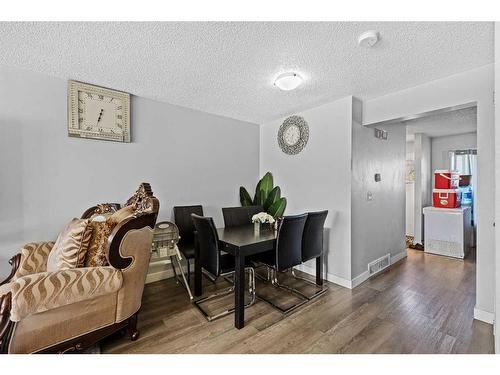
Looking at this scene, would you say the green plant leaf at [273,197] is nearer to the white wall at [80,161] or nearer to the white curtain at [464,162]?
the white wall at [80,161]

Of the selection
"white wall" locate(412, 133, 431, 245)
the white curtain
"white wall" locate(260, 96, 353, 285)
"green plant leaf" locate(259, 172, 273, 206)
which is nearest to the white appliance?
"white wall" locate(412, 133, 431, 245)

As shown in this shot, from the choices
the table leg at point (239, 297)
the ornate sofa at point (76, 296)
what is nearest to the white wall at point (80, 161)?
the ornate sofa at point (76, 296)

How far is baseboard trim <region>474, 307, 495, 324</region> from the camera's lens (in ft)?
6.18

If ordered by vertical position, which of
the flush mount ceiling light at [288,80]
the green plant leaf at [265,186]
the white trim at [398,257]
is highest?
the flush mount ceiling light at [288,80]

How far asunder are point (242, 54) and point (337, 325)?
2357 mm

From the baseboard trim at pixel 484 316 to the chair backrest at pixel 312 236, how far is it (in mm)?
1365

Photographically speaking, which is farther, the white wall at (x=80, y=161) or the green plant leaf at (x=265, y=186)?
the green plant leaf at (x=265, y=186)

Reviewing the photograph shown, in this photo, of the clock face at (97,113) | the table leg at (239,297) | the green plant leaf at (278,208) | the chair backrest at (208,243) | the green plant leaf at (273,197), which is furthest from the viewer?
the green plant leaf at (273,197)

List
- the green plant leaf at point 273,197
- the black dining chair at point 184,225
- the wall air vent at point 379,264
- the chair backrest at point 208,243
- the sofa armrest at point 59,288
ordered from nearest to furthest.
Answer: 1. the sofa armrest at point 59,288
2. the chair backrest at point 208,243
3. the black dining chair at point 184,225
4. the wall air vent at point 379,264
5. the green plant leaf at point 273,197

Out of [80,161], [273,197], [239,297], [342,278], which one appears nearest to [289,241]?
[239,297]

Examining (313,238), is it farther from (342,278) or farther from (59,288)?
(59,288)

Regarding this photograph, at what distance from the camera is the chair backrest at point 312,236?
2.39 m

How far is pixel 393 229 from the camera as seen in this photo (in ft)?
11.1

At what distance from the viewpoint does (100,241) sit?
1662mm
